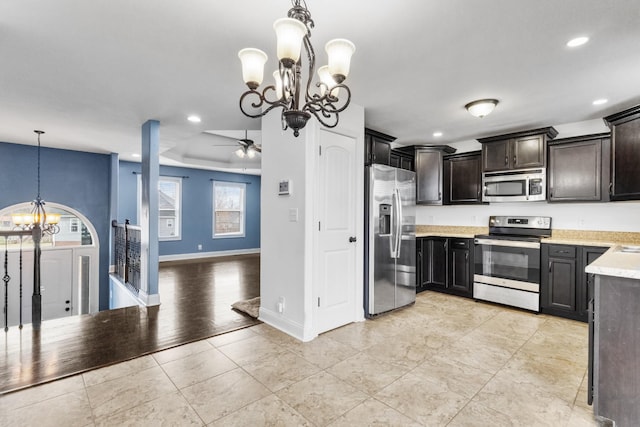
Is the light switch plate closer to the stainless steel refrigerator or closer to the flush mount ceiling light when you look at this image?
the stainless steel refrigerator

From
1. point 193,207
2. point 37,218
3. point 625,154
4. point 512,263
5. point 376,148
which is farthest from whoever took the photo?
point 193,207

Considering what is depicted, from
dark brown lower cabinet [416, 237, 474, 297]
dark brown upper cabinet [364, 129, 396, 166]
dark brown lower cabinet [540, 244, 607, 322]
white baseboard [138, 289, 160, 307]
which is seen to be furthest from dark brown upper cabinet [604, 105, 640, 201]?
white baseboard [138, 289, 160, 307]

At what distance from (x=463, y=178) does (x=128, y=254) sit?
5697 millimetres

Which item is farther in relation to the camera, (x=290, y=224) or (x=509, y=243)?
(x=509, y=243)

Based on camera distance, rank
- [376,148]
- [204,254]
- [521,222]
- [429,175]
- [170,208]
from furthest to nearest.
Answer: [204,254] → [170,208] → [429,175] → [521,222] → [376,148]

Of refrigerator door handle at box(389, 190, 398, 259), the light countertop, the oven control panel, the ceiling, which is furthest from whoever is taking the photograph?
the oven control panel

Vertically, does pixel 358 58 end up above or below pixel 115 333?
above

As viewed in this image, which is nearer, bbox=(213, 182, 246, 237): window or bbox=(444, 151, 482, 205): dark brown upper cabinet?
bbox=(444, 151, 482, 205): dark brown upper cabinet

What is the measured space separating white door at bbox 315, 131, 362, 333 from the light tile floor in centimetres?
28

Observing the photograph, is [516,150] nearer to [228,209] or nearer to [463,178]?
[463,178]

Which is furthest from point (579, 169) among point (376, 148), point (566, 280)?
point (376, 148)

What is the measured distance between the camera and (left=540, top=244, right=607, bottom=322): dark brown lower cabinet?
3562 millimetres

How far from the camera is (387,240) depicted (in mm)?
3779

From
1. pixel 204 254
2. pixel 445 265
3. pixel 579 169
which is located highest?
pixel 579 169
